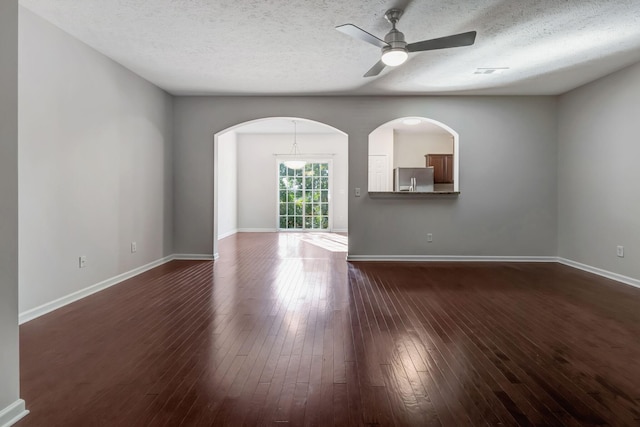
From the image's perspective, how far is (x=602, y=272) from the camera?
4750 mm

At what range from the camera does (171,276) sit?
459 centimetres

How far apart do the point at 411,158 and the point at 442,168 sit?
3.42 ft

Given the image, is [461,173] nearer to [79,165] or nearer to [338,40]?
[338,40]

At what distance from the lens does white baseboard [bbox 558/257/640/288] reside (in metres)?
4.27

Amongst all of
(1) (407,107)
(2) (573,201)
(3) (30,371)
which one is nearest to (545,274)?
(2) (573,201)

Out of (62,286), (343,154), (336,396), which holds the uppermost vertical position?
(343,154)

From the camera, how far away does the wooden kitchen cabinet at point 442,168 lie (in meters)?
9.07

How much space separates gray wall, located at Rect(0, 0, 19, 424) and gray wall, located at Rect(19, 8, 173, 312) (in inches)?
63.5

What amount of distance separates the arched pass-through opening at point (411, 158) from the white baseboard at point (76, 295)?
5932 millimetres

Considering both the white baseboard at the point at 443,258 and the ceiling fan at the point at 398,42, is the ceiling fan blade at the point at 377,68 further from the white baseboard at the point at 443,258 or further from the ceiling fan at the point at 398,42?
the white baseboard at the point at 443,258

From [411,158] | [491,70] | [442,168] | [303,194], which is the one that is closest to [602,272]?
[491,70]

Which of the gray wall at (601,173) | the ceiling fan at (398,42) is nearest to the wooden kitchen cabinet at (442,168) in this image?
Answer: the gray wall at (601,173)

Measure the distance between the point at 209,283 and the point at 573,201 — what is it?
5.41m

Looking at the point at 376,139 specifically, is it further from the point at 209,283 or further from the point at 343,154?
the point at 209,283
